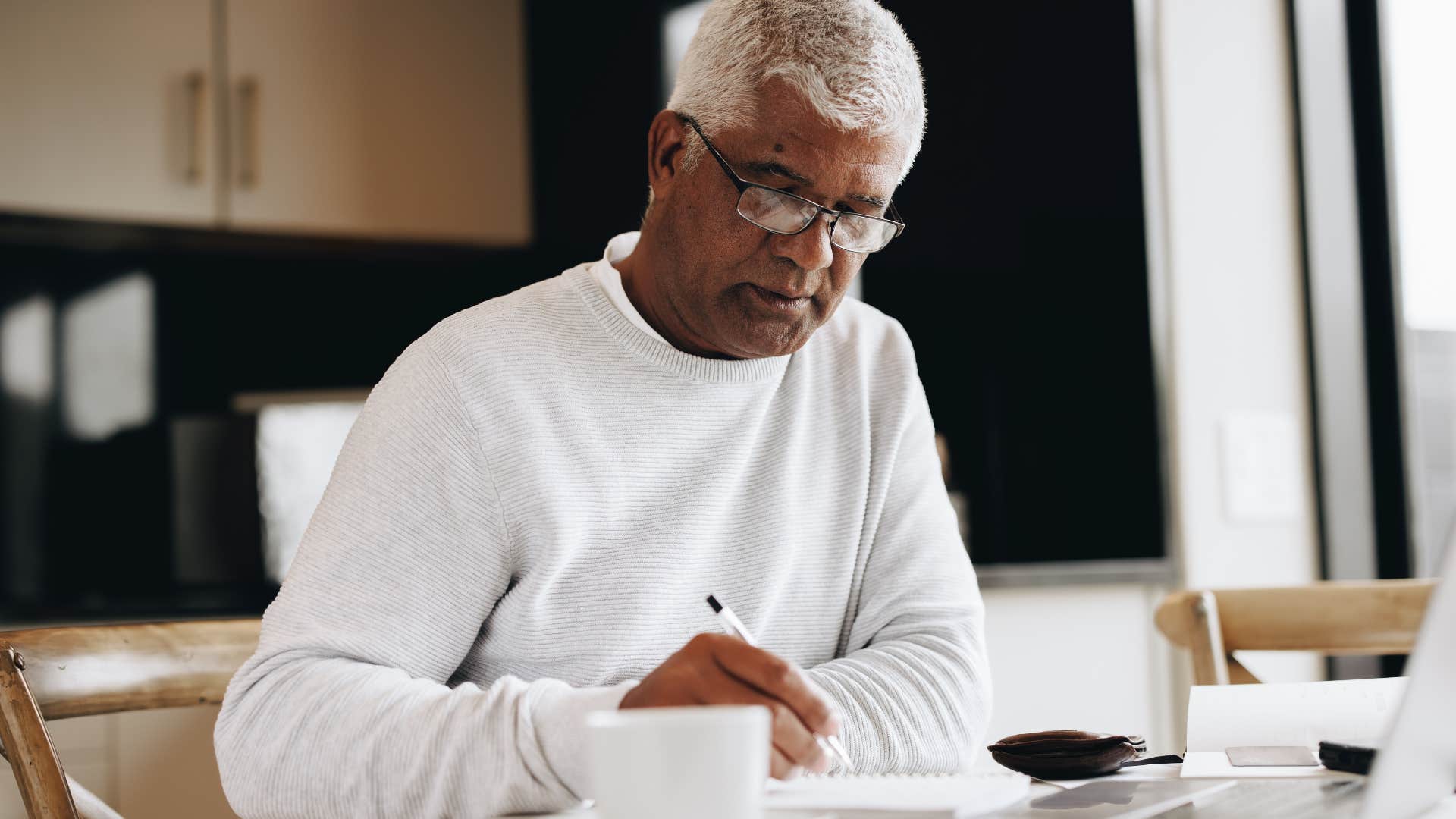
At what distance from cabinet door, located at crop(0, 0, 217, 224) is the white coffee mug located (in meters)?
2.36

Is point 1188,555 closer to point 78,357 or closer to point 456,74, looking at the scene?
point 456,74

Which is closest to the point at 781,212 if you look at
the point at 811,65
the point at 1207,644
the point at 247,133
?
the point at 811,65

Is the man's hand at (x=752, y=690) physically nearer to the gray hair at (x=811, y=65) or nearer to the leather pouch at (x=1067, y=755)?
the leather pouch at (x=1067, y=755)

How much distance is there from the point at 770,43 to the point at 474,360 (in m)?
0.36

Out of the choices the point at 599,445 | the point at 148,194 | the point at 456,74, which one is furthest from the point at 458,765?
the point at 456,74

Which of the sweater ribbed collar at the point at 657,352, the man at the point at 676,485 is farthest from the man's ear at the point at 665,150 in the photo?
the sweater ribbed collar at the point at 657,352

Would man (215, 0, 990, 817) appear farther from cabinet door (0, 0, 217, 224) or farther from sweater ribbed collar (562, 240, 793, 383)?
cabinet door (0, 0, 217, 224)

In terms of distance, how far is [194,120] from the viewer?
260cm

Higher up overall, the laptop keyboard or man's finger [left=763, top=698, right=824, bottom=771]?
man's finger [left=763, top=698, right=824, bottom=771]

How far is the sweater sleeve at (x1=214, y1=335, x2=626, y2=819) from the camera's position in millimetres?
814

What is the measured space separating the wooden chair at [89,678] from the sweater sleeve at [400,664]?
0.15 metres

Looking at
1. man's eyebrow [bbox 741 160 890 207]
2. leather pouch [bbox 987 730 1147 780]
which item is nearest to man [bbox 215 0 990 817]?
man's eyebrow [bbox 741 160 890 207]

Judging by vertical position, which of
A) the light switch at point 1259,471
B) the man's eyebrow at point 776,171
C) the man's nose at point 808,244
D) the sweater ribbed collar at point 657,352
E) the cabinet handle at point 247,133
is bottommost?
the light switch at point 1259,471

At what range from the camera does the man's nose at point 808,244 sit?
113 centimetres
